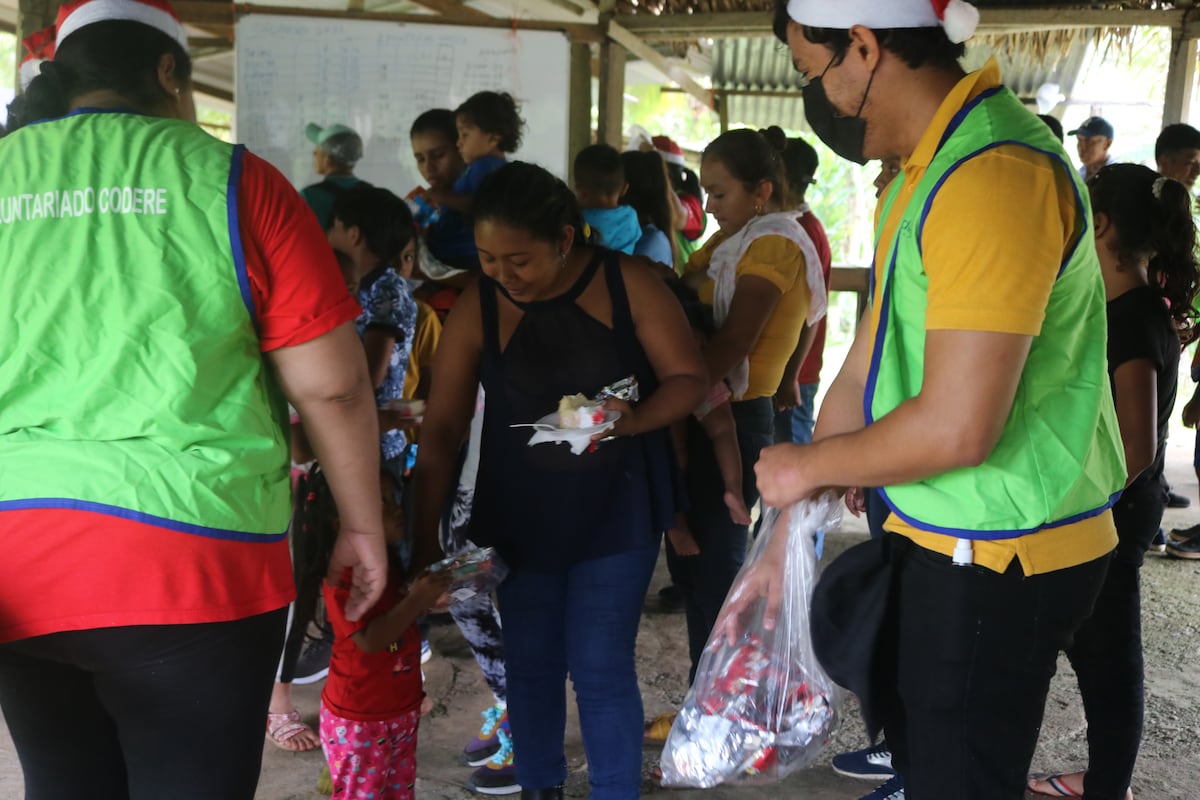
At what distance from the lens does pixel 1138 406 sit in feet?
7.77

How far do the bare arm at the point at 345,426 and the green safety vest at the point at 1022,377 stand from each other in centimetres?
80

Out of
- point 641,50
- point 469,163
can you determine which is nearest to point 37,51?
point 469,163

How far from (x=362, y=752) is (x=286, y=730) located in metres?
0.80

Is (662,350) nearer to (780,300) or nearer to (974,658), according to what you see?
(780,300)

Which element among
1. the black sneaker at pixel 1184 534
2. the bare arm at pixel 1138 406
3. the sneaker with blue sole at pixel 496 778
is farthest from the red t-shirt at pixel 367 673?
the black sneaker at pixel 1184 534

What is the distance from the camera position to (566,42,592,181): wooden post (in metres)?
5.84

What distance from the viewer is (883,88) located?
1585 millimetres

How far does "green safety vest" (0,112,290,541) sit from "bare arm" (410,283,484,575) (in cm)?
101

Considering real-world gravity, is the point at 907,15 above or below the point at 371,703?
above

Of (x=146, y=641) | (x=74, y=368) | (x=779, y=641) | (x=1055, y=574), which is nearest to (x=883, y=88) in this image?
(x=1055, y=574)

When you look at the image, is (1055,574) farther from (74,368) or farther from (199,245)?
(74,368)

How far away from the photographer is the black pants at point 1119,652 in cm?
252

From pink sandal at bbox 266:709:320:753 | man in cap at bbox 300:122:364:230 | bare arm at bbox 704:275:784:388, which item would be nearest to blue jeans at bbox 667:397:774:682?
bare arm at bbox 704:275:784:388

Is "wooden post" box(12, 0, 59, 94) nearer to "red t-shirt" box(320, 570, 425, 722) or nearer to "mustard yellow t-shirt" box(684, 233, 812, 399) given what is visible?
"mustard yellow t-shirt" box(684, 233, 812, 399)
